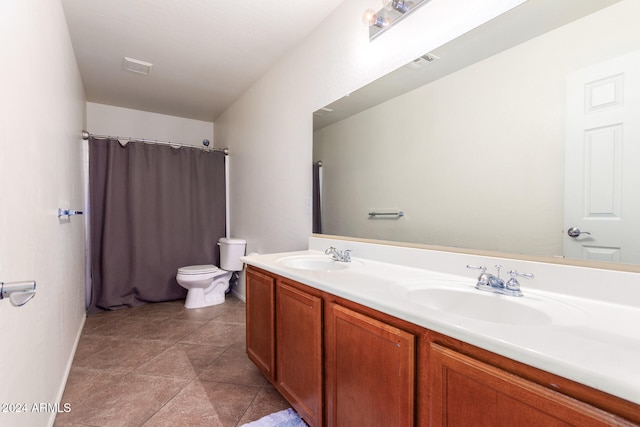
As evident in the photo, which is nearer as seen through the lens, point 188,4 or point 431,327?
point 431,327

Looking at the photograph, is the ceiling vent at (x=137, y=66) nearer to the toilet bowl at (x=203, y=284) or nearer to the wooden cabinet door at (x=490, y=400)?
the toilet bowl at (x=203, y=284)

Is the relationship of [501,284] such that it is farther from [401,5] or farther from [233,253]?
[233,253]

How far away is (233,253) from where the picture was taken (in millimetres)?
3387

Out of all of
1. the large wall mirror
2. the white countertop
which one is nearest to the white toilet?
the large wall mirror

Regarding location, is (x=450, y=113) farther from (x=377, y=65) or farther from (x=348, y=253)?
(x=348, y=253)

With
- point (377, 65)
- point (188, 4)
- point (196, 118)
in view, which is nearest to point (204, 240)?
point (196, 118)

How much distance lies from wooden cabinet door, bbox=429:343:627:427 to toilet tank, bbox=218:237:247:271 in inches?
112

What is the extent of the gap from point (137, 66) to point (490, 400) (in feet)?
11.1

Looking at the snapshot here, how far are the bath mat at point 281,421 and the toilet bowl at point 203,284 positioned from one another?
1.97m

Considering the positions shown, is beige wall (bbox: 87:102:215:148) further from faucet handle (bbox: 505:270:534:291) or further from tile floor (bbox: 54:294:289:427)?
faucet handle (bbox: 505:270:534:291)

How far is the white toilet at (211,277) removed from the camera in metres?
3.12

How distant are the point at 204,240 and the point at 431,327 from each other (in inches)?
134

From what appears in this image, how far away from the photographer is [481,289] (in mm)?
1037

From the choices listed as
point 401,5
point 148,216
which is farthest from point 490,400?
point 148,216
